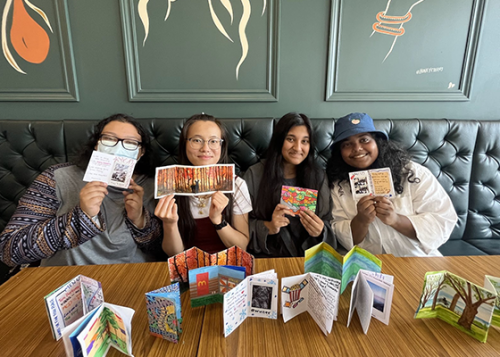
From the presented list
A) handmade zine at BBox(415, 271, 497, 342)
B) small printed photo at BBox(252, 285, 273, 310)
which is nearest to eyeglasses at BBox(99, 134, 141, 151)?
small printed photo at BBox(252, 285, 273, 310)

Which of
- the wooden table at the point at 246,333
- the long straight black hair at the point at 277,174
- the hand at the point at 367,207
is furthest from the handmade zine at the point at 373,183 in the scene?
the wooden table at the point at 246,333

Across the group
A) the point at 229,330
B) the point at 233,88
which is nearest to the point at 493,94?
the point at 233,88

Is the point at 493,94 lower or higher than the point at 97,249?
higher

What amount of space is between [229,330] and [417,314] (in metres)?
0.56

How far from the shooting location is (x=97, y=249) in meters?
1.38

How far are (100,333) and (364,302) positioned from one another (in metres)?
0.71

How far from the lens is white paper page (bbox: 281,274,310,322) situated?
Answer: 78 cm

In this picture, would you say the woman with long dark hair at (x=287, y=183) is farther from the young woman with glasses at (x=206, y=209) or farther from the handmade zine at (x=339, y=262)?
the handmade zine at (x=339, y=262)

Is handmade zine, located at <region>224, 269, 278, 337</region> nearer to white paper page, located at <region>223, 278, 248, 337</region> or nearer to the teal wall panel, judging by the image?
white paper page, located at <region>223, 278, 248, 337</region>

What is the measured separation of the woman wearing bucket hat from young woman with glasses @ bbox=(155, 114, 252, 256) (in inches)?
22.5

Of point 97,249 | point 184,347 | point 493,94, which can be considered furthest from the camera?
point 493,94

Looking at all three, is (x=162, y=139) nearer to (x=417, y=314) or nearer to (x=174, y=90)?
(x=174, y=90)

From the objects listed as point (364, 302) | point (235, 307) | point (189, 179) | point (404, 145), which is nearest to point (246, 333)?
point (235, 307)

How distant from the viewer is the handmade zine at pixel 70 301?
686 mm
